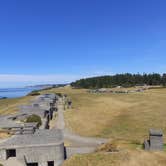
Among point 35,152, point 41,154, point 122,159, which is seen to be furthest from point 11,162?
point 122,159

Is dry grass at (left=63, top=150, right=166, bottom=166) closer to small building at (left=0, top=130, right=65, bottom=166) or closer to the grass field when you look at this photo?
the grass field

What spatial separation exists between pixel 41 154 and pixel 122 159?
8156 millimetres

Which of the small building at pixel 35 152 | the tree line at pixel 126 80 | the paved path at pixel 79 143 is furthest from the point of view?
the tree line at pixel 126 80

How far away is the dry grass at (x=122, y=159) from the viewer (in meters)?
21.6

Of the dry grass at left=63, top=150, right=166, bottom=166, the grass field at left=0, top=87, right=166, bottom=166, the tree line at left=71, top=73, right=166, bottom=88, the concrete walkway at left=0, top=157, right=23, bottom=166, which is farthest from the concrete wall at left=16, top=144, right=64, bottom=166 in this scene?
the tree line at left=71, top=73, right=166, bottom=88

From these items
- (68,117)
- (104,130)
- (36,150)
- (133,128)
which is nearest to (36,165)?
(36,150)

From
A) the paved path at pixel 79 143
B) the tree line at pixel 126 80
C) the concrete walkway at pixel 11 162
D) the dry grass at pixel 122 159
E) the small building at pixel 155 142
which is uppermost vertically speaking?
the tree line at pixel 126 80

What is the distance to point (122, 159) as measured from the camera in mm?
22203

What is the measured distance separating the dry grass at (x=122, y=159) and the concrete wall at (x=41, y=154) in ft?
6.59

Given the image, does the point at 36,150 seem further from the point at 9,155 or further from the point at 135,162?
the point at 135,162

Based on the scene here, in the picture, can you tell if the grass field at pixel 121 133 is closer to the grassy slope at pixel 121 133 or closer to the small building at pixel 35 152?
the grassy slope at pixel 121 133

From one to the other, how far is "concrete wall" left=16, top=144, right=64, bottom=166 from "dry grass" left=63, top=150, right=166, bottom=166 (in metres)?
2.01

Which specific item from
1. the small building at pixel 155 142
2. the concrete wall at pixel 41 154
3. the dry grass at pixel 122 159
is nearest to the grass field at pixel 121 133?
the dry grass at pixel 122 159

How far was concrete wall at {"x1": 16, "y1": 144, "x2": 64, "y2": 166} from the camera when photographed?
24.5 metres
